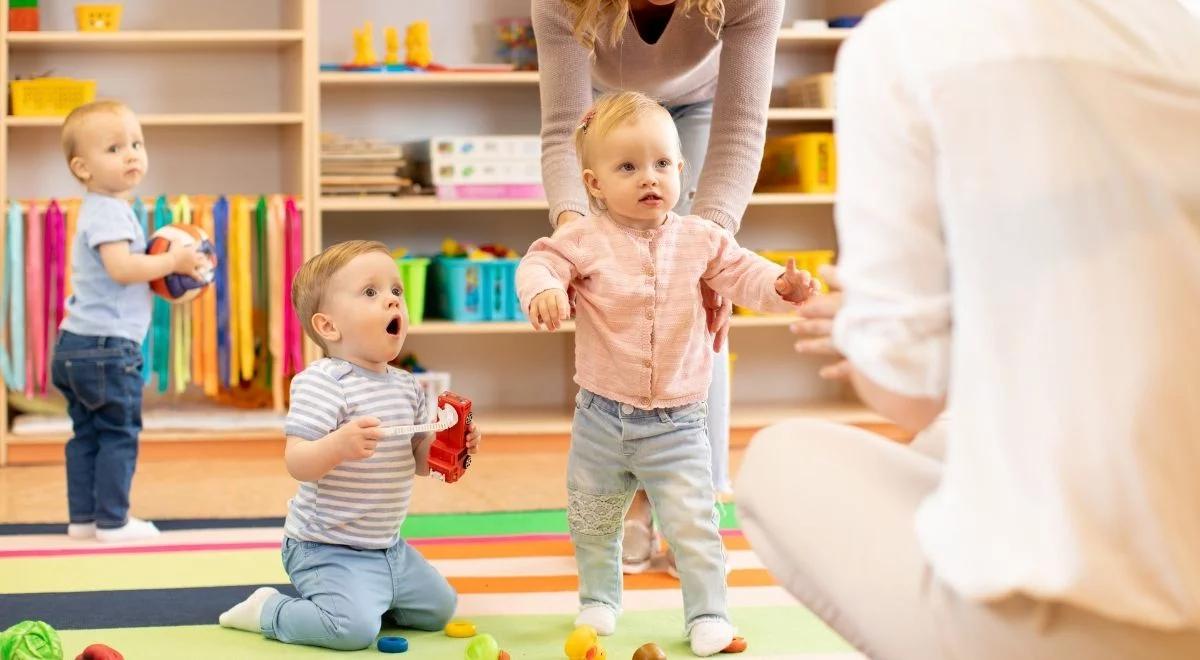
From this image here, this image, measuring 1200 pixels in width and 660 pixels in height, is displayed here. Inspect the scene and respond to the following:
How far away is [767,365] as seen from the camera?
14.5 feet

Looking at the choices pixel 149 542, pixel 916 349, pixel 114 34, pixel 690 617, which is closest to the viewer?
pixel 916 349

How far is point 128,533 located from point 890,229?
2011 mm

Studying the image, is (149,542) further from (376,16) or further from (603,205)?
(376,16)


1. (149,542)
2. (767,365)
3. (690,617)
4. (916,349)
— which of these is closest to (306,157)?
(149,542)

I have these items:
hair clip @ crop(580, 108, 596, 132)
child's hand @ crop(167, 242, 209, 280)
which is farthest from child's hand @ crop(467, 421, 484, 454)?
child's hand @ crop(167, 242, 209, 280)

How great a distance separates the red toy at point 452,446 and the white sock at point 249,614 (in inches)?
12.6

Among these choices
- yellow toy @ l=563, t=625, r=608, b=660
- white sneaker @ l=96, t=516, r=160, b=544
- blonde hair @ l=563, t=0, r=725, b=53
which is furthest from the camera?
white sneaker @ l=96, t=516, r=160, b=544

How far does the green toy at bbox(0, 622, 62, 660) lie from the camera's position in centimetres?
170

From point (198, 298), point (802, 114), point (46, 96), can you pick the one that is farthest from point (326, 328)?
point (802, 114)

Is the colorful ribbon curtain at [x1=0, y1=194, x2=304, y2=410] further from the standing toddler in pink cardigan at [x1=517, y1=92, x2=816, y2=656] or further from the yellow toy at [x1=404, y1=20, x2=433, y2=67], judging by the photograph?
the standing toddler in pink cardigan at [x1=517, y1=92, x2=816, y2=656]

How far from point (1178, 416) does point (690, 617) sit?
1.10 metres

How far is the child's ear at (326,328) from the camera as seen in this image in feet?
6.53

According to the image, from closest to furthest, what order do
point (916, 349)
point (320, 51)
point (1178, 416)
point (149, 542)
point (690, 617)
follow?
point (1178, 416), point (916, 349), point (690, 617), point (149, 542), point (320, 51)

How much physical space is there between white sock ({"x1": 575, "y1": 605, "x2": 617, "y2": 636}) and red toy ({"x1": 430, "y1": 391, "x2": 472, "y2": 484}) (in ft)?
0.90
